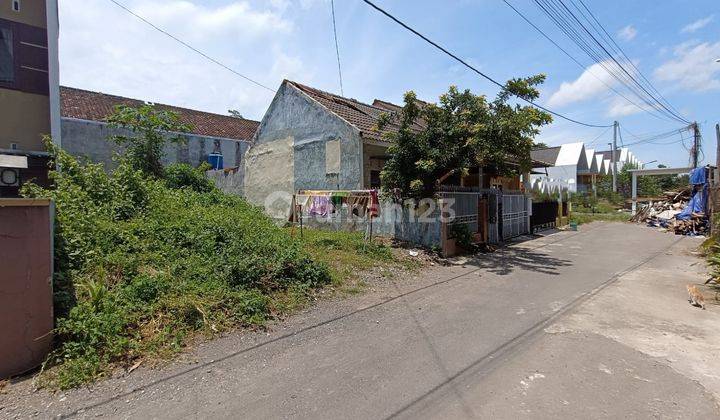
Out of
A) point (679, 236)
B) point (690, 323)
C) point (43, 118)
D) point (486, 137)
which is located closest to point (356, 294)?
point (690, 323)

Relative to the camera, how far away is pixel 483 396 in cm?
330

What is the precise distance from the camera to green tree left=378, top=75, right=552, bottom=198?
973cm

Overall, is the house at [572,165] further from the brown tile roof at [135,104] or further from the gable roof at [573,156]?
the brown tile roof at [135,104]

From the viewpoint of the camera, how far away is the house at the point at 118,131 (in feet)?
56.7

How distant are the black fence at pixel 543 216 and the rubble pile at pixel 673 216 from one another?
17.5ft

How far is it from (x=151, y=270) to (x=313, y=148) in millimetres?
8308

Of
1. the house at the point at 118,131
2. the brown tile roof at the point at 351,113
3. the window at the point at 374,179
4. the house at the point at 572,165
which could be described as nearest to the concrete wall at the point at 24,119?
the house at the point at 118,131

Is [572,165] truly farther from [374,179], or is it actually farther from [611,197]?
[374,179]

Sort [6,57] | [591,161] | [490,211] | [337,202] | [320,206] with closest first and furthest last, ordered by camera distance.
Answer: [6,57]
[337,202]
[320,206]
[490,211]
[591,161]

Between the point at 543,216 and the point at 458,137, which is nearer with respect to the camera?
the point at 458,137

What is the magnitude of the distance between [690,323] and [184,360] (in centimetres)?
688

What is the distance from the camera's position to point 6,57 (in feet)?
26.2

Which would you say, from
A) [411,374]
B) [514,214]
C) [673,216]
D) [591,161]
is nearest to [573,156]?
[591,161]

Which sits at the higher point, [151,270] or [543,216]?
[543,216]
